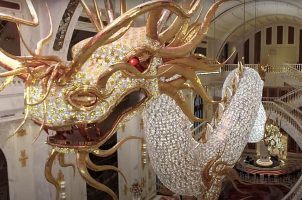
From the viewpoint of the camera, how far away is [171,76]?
6.85ft

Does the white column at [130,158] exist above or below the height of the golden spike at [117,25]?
below

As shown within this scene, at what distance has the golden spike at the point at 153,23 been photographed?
5.38 feet

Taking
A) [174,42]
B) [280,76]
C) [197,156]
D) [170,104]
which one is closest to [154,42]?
[174,42]

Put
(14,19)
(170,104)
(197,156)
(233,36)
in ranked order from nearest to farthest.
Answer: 1. (14,19)
2. (170,104)
3. (197,156)
4. (233,36)

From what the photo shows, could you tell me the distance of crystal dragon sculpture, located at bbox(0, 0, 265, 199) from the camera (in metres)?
1.67

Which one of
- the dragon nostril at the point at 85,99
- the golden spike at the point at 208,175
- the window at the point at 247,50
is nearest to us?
the dragon nostril at the point at 85,99

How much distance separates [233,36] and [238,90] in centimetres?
1220

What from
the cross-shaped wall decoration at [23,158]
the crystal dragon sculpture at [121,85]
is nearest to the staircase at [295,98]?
the cross-shaped wall decoration at [23,158]

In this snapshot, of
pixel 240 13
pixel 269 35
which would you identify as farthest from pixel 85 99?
pixel 269 35

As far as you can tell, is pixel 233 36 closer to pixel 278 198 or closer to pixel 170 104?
pixel 278 198

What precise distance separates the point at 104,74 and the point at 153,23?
1.16 ft

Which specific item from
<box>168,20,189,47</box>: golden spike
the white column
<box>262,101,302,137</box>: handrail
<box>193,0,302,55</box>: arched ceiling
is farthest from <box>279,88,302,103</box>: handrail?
<box>168,20,189,47</box>: golden spike

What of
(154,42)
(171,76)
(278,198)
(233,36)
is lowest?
(278,198)

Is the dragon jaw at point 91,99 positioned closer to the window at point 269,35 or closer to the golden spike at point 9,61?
the golden spike at point 9,61
